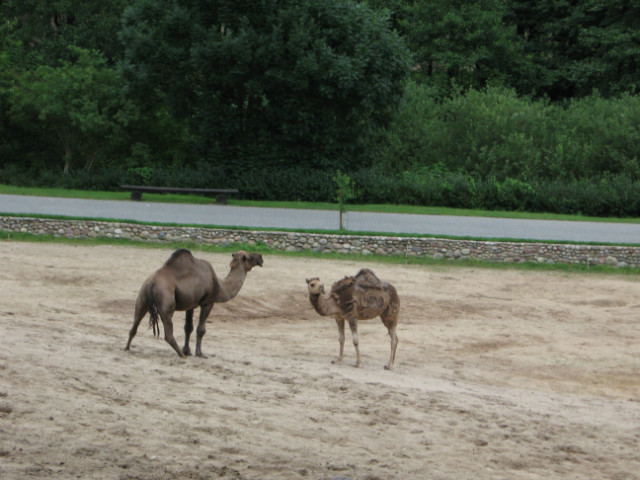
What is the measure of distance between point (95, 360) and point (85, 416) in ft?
8.09

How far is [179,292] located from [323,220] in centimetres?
2064

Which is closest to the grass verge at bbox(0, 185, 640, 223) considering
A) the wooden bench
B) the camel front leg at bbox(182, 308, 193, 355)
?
the wooden bench

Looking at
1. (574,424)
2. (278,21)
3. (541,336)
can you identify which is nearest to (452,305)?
(541,336)

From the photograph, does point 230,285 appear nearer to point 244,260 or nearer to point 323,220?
point 244,260

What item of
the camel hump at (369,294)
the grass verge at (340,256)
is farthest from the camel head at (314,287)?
the grass verge at (340,256)

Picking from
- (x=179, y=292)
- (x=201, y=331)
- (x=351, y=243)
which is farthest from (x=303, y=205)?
(x=179, y=292)

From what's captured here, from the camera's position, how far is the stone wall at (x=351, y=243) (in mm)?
27688

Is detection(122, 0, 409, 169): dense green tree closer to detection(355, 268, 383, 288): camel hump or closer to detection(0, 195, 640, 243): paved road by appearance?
detection(0, 195, 640, 243): paved road

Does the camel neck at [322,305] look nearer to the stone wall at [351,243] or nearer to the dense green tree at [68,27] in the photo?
the stone wall at [351,243]

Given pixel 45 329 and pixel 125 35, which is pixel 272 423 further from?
pixel 125 35

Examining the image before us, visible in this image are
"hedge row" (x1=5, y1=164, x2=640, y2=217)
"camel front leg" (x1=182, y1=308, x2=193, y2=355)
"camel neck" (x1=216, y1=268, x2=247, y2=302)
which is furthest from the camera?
"hedge row" (x1=5, y1=164, x2=640, y2=217)

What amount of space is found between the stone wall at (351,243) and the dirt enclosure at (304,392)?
633cm

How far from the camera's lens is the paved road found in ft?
103

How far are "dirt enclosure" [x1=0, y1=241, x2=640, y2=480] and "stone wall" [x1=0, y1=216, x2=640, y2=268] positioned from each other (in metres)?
6.33
